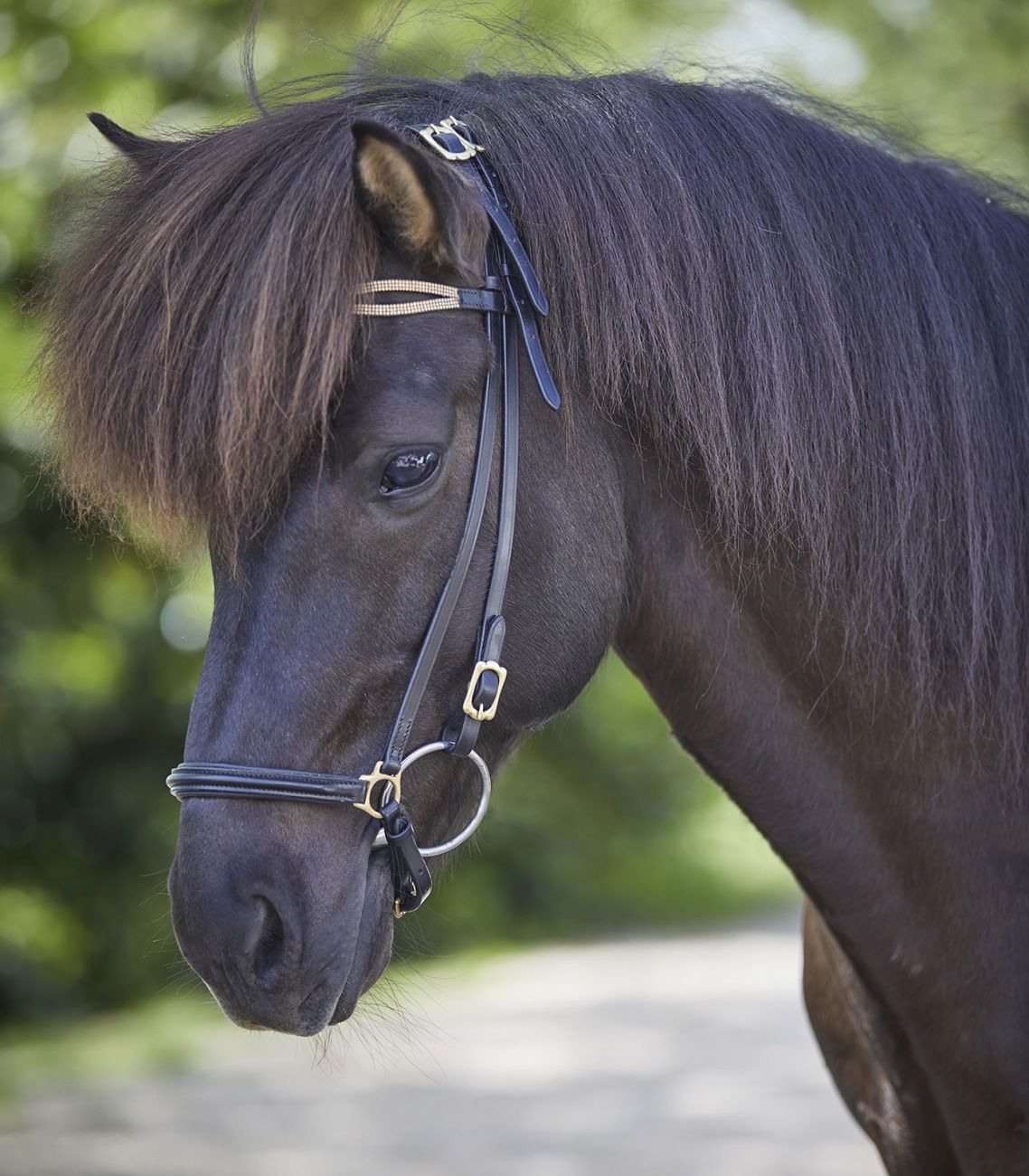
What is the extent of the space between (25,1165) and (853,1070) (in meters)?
Result: 3.69

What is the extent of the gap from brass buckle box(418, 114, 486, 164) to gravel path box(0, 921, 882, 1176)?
3177mm

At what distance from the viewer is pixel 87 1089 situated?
217 inches

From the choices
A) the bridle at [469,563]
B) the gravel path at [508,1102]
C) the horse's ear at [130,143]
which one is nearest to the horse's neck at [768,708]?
the bridle at [469,563]

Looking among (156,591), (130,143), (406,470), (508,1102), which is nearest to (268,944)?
(406,470)

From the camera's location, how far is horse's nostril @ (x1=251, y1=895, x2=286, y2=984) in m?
1.48

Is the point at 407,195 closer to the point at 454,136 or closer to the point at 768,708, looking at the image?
the point at 454,136

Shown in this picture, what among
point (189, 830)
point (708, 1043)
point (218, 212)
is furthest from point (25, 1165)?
point (218, 212)

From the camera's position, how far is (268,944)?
4.92 feet

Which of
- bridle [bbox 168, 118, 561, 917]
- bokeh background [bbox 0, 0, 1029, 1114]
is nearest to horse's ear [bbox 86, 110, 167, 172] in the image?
bokeh background [bbox 0, 0, 1029, 1114]

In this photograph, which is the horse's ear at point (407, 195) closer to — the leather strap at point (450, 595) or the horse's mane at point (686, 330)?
the horse's mane at point (686, 330)

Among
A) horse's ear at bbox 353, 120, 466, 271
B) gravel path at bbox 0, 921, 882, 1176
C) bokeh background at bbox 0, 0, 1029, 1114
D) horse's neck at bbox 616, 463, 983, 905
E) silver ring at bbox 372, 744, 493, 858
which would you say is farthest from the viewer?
gravel path at bbox 0, 921, 882, 1176

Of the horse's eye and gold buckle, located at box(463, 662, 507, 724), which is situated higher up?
the horse's eye

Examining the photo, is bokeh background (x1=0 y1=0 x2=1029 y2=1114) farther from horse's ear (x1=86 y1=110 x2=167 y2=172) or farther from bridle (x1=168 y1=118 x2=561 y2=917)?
bridle (x1=168 y1=118 x2=561 y2=917)

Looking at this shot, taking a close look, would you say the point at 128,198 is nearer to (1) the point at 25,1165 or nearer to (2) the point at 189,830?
(2) the point at 189,830
